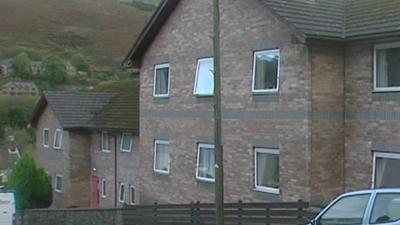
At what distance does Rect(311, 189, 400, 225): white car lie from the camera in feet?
32.7

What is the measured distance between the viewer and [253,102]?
1923cm

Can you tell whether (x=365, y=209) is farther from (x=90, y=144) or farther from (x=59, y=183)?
(x=59, y=183)

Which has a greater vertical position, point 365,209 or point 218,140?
point 218,140

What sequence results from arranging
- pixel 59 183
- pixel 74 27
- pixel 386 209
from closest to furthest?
pixel 386 209 < pixel 59 183 < pixel 74 27

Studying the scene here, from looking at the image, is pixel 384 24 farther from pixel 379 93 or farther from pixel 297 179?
pixel 297 179

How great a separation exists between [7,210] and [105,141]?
10.9 m

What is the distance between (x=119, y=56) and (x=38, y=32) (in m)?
25.0

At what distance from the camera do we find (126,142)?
3177cm

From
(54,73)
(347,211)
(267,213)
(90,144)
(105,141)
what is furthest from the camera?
(54,73)

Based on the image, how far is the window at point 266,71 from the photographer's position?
18406 millimetres

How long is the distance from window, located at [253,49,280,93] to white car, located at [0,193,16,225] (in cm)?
1012

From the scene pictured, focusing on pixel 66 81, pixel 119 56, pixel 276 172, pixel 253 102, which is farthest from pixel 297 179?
pixel 119 56

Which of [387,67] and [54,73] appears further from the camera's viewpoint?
[54,73]

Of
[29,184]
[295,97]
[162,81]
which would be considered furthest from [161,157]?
[29,184]
